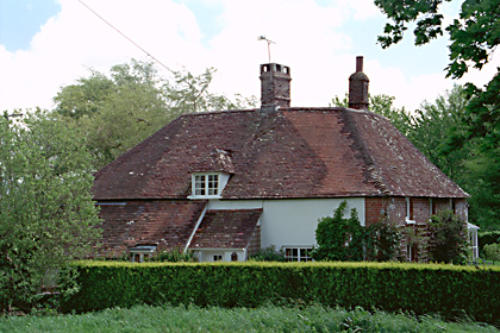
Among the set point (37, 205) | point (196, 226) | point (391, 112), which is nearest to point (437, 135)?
point (391, 112)

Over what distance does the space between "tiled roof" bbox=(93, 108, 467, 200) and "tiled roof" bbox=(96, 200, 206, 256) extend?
55 centimetres

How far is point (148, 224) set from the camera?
27.6 meters

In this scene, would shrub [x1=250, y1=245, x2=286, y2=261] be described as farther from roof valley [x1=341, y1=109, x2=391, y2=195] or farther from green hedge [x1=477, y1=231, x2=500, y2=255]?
green hedge [x1=477, y1=231, x2=500, y2=255]

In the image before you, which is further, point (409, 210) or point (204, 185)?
point (204, 185)

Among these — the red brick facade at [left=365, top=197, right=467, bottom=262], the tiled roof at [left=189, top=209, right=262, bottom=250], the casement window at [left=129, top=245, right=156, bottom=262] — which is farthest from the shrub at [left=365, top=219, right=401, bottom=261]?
the casement window at [left=129, top=245, right=156, bottom=262]

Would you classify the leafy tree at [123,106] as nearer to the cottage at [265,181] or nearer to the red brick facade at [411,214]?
the cottage at [265,181]

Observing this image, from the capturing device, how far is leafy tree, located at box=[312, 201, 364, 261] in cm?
2516

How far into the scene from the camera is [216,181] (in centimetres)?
2853

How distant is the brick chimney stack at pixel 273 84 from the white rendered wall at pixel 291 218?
7217 mm

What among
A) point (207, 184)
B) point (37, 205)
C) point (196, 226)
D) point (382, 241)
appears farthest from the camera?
point (207, 184)

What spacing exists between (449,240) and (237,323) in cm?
1711

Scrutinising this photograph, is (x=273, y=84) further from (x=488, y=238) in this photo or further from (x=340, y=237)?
(x=488, y=238)

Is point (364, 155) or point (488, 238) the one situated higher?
point (364, 155)

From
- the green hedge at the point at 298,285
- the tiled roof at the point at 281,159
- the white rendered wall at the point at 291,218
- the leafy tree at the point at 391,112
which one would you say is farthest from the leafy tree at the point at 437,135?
the green hedge at the point at 298,285
